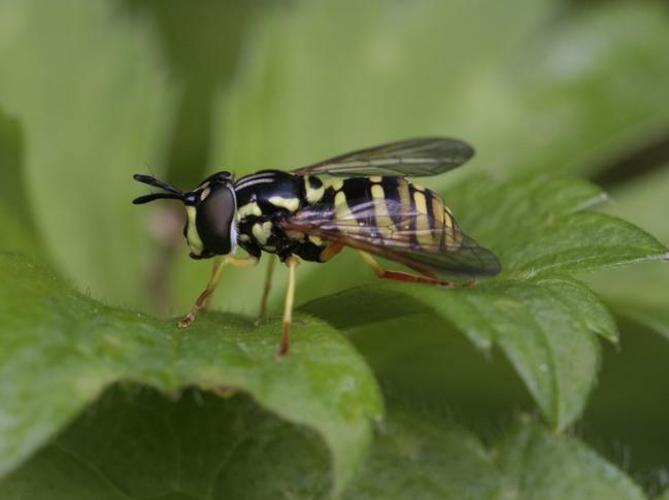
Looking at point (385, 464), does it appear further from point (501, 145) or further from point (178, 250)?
point (178, 250)

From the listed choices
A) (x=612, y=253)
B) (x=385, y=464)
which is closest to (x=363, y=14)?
(x=612, y=253)

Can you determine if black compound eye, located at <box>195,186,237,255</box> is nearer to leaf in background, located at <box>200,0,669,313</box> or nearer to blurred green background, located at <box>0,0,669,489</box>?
blurred green background, located at <box>0,0,669,489</box>

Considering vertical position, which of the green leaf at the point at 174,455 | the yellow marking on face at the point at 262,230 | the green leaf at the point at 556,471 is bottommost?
the green leaf at the point at 556,471

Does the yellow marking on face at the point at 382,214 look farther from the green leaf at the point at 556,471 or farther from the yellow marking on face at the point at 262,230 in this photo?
the green leaf at the point at 556,471

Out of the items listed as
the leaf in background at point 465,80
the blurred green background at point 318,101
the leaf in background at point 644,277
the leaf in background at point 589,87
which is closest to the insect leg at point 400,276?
the leaf in background at point 644,277

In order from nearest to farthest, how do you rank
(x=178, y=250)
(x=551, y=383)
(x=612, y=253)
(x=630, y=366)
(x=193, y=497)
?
(x=551, y=383) < (x=193, y=497) < (x=612, y=253) < (x=630, y=366) < (x=178, y=250)

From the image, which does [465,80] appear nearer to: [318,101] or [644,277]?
[318,101]

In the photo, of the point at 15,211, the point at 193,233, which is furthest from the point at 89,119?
the point at 193,233
